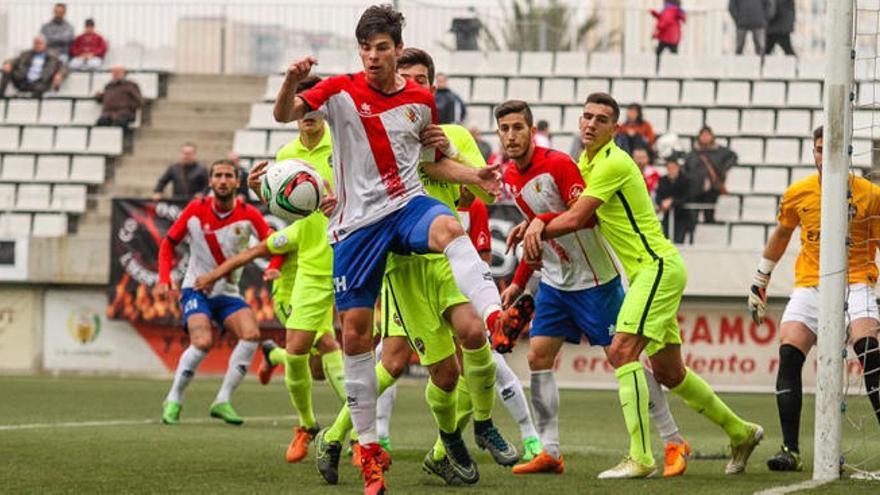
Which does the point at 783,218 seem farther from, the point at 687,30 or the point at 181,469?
the point at 687,30

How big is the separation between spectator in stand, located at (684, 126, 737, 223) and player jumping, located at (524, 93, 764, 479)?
13955mm

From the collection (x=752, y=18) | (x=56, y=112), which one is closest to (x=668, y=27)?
(x=752, y=18)

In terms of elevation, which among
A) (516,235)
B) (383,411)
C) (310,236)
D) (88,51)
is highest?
(88,51)

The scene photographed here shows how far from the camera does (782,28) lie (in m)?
27.6

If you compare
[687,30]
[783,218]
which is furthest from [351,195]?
[687,30]

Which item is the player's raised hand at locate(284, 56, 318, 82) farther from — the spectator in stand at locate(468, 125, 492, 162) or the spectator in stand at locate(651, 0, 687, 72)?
the spectator in stand at locate(651, 0, 687, 72)

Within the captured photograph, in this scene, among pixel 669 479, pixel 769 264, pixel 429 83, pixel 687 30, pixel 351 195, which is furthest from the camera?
pixel 687 30

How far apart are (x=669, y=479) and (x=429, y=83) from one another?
2633 millimetres

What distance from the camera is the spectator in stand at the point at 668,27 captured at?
92.3 ft

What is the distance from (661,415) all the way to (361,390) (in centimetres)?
231

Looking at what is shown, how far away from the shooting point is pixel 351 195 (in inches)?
328

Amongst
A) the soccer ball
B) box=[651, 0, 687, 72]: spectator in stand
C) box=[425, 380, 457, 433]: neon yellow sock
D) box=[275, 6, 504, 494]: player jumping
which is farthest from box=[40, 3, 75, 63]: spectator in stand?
box=[275, 6, 504, 494]: player jumping

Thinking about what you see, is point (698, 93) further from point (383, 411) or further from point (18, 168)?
point (383, 411)

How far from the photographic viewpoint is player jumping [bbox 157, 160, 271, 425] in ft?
48.3
